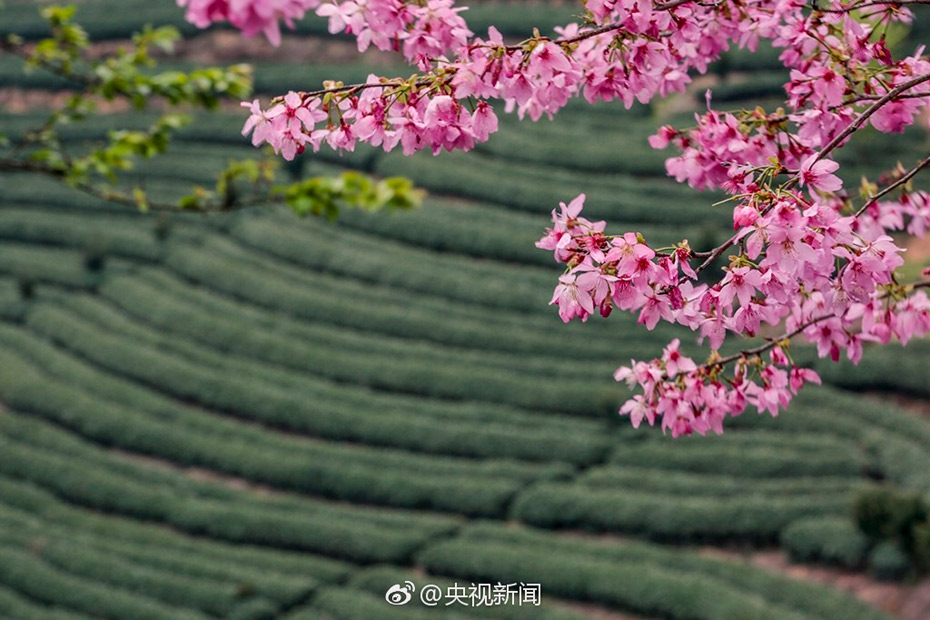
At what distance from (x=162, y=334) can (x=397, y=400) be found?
16.3 feet

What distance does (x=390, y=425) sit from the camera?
14547 millimetres

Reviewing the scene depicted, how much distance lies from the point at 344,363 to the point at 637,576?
6.56 meters

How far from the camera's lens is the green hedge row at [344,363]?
1479cm

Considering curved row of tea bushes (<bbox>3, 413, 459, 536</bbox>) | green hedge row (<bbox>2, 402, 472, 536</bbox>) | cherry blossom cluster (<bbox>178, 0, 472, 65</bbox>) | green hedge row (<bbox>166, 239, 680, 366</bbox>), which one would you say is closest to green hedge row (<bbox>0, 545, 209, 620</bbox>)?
curved row of tea bushes (<bbox>3, 413, 459, 536</bbox>)

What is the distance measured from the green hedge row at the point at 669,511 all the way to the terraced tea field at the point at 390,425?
0.12ft

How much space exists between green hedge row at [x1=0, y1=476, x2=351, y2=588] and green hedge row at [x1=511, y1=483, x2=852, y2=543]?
2756 millimetres

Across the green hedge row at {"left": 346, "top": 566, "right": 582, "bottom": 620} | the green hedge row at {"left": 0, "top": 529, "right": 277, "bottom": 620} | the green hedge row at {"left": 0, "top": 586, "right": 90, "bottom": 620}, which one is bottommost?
the green hedge row at {"left": 0, "top": 586, "right": 90, "bottom": 620}

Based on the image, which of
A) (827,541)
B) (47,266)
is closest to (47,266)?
(47,266)

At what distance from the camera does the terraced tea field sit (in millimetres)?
11898

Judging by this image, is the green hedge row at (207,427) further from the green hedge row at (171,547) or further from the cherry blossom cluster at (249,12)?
the cherry blossom cluster at (249,12)

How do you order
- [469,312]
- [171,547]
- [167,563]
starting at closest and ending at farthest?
1. [167,563]
2. [171,547]
3. [469,312]

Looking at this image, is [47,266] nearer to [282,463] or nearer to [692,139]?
[282,463]

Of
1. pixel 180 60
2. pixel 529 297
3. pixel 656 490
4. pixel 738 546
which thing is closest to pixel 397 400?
pixel 529 297

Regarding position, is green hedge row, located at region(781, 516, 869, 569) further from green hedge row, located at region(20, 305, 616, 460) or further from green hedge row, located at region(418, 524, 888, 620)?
green hedge row, located at region(20, 305, 616, 460)
